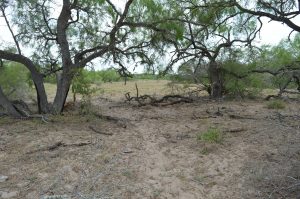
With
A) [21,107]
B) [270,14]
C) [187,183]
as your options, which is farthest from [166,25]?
[187,183]

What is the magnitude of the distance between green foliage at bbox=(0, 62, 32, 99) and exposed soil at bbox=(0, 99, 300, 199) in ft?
14.6

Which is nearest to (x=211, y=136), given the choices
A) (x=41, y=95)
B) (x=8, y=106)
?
(x=41, y=95)

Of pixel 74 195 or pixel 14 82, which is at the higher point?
pixel 14 82

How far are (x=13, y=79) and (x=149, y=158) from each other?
8.34 meters

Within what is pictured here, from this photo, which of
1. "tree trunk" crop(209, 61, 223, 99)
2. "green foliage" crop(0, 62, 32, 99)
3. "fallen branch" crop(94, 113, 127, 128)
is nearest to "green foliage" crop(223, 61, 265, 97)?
"tree trunk" crop(209, 61, 223, 99)

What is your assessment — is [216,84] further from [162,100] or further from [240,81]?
[162,100]

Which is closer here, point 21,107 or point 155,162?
point 155,162

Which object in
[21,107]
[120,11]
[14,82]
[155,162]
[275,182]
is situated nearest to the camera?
[275,182]

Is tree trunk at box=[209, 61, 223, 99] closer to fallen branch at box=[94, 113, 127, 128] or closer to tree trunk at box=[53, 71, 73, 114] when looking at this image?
fallen branch at box=[94, 113, 127, 128]

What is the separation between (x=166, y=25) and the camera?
11070mm

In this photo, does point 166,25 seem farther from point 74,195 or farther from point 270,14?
point 74,195

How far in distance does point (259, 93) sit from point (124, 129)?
7.33 m

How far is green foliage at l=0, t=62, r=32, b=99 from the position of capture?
14.0 m

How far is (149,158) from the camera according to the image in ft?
24.8
